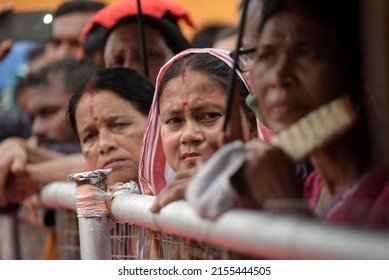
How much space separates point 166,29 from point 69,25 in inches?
24.1

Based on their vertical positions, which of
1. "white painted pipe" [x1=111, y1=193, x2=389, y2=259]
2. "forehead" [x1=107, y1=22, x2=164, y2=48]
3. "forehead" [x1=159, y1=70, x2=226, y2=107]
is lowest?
"white painted pipe" [x1=111, y1=193, x2=389, y2=259]

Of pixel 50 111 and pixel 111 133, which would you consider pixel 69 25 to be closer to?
pixel 50 111

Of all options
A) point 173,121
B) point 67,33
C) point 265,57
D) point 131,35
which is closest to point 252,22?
point 265,57

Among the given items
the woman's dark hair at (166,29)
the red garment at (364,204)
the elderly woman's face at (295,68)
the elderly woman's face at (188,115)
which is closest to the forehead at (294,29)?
the elderly woman's face at (295,68)

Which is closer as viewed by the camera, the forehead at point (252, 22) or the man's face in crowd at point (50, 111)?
the forehead at point (252, 22)

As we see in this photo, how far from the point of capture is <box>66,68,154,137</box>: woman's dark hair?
1.88m

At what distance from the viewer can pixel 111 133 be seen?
1896mm

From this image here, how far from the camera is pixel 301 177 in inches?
47.1

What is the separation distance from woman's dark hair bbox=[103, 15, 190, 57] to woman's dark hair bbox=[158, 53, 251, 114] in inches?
11.9

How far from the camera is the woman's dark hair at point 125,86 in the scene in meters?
1.88

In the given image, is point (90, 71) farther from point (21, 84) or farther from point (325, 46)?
point (325, 46)

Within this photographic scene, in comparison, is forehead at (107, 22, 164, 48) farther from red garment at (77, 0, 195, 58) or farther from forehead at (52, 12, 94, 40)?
forehead at (52, 12, 94, 40)

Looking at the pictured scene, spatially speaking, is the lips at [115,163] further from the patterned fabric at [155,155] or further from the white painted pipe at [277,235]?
the white painted pipe at [277,235]

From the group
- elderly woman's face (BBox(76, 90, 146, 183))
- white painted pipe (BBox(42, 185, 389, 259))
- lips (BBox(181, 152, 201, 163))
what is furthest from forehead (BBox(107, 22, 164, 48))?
white painted pipe (BBox(42, 185, 389, 259))
